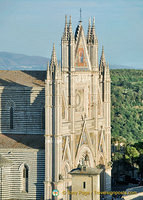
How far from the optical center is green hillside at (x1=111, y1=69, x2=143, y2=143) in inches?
4798

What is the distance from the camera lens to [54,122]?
62.9m

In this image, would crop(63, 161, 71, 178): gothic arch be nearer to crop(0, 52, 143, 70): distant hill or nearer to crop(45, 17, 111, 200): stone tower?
crop(45, 17, 111, 200): stone tower

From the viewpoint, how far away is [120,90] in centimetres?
14300

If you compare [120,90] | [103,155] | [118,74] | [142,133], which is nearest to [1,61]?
[118,74]

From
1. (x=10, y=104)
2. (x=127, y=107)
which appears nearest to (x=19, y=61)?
(x=127, y=107)

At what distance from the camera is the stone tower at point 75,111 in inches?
2478

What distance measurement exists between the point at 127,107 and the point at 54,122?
7291cm

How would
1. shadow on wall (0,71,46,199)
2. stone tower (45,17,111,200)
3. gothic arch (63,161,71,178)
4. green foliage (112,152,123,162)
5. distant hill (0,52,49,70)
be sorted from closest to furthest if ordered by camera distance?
stone tower (45,17,111,200)
gothic arch (63,161,71,178)
shadow on wall (0,71,46,199)
green foliage (112,152,123,162)
distant hill (0,52,49,70)

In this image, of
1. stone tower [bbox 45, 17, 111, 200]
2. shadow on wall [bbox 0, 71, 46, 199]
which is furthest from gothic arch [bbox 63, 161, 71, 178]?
shadow on wall [bbox 0, 71, 46, 199]

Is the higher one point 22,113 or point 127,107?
point 127,107

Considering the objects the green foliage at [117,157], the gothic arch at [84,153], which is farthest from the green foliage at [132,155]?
the gothic arch at [84,153]

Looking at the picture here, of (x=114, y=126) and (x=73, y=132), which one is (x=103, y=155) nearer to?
(x=73, y=132)

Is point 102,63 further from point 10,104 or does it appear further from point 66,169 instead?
point 66,169

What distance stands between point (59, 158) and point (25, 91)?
700 cm
